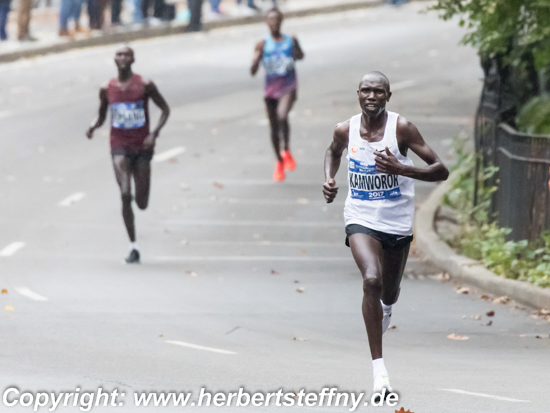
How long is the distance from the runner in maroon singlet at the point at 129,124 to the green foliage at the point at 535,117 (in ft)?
13.3

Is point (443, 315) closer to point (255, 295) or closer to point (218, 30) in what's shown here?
point (255, 295)

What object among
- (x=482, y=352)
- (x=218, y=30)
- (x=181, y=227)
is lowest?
(x=218, y=30)

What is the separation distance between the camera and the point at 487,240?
38.0 feet

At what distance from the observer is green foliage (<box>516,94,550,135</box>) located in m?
12.4

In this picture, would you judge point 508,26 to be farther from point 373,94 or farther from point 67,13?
point 67,13

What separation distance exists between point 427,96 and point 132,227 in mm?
13171

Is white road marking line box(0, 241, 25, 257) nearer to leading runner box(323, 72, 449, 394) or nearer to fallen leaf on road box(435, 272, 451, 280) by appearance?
fallen leaf on road box(435, 272, 451, 280)

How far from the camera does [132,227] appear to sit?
37.3ft

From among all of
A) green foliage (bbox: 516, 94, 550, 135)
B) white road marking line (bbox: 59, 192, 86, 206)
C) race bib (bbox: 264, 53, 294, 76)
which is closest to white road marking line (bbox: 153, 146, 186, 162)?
white road marking line (bbox: 59, 192, 86, 206)

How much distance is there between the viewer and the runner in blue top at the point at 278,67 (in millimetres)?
14375

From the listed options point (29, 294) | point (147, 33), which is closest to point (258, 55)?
point (29, 294)

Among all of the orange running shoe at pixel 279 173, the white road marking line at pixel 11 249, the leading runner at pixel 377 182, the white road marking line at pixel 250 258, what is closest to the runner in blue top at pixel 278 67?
the orange running shoe at pixel 279 173

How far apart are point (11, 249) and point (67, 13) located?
1692 cm

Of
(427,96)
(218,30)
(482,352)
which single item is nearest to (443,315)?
(482,352)
